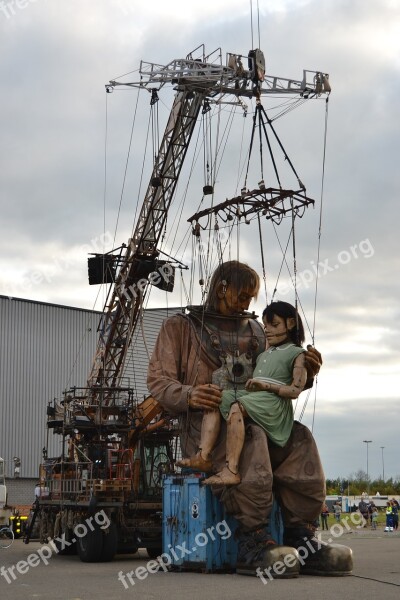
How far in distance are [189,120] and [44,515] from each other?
11419mm

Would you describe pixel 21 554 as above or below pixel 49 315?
below

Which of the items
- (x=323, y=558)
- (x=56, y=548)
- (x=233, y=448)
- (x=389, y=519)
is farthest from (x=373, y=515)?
(x=233, y=448)

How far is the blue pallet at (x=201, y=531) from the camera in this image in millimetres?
11438

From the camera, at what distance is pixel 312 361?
11461mm

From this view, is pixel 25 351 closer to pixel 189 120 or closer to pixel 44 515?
pixel 189 120

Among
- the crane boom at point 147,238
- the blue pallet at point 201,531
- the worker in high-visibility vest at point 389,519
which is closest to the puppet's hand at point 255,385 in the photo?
the blue pallet at point 201,531

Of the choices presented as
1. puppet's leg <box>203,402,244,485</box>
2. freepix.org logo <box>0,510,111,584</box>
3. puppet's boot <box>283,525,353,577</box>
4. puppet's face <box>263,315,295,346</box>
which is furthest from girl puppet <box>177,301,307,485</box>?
freepix.org logo <box>0,510,111,584</box>

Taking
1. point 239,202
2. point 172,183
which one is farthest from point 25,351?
point 239,202

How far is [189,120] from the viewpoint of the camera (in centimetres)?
2441

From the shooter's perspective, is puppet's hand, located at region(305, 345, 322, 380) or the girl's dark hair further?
the girl's dark hair

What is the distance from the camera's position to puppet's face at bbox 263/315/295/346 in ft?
39.2

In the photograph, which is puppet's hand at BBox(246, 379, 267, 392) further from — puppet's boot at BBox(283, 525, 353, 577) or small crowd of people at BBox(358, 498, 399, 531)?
small crowd of people at BBox(358, 498, 399, 531)

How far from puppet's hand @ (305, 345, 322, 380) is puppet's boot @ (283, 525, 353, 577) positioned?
81.0 inches

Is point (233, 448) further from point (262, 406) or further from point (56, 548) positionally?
point (56, 548)
